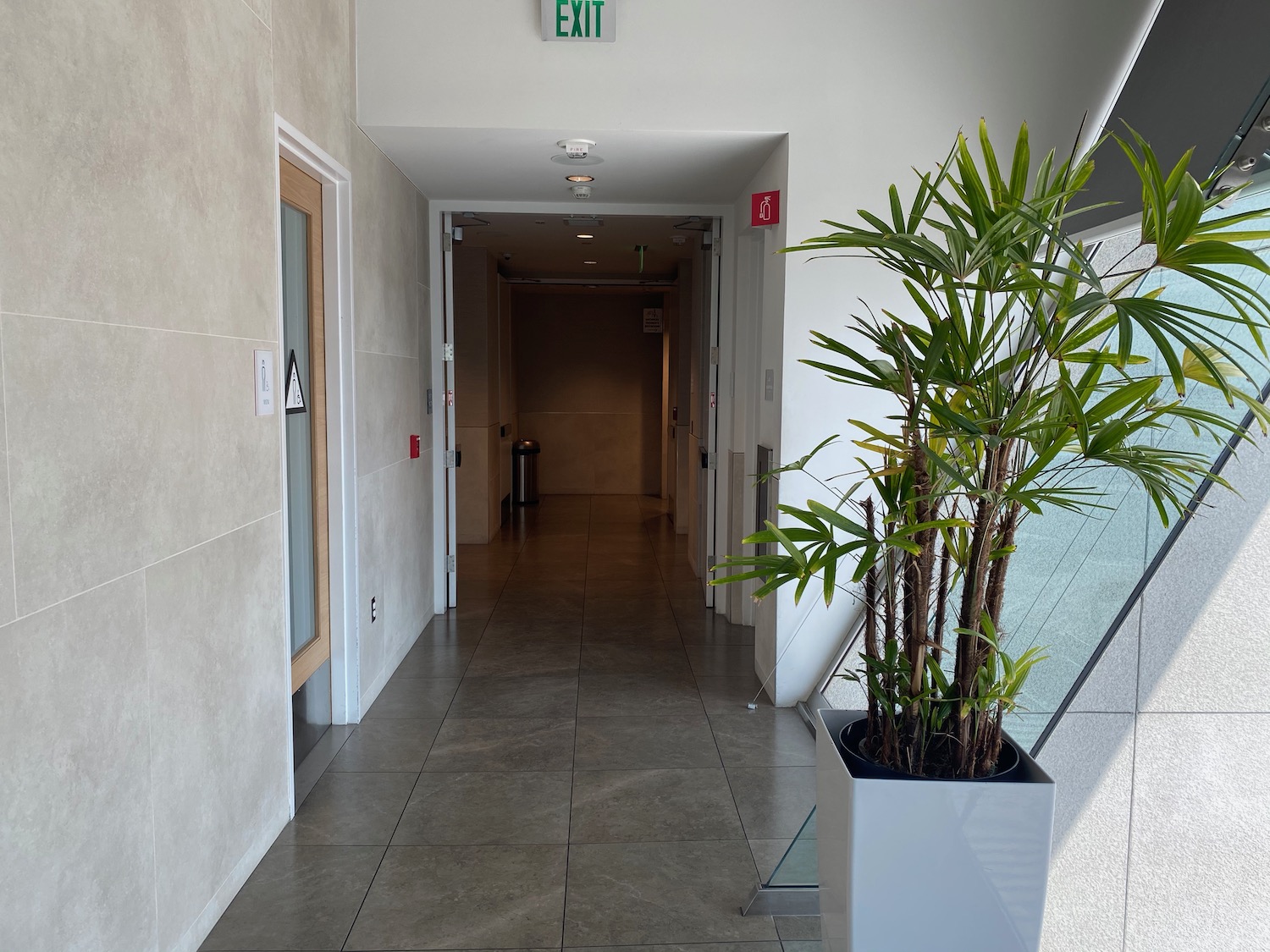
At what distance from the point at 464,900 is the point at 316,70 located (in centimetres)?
282

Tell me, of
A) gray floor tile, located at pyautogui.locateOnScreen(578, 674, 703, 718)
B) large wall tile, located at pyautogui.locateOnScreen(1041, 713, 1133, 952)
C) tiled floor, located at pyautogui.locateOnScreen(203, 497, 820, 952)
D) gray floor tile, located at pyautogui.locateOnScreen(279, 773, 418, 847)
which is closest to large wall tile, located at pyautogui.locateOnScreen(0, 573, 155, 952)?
tiled floor, located at pyautogui.locateOnScreen(203, 497, 820, 952)

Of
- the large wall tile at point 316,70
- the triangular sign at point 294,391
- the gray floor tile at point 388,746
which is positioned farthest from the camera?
the gray floor tile at point 388,746

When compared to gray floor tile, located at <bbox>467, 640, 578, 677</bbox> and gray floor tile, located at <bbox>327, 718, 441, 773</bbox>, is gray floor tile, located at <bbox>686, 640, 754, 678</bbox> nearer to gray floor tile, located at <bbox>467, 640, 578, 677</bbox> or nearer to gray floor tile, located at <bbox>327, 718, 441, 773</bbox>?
gray floor tile, located at <bbox>467, 640, 578, 677</bbox>

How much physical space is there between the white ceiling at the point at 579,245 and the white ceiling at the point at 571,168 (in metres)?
0.52

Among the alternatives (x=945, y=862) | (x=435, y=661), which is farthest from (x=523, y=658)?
(x=945, y=862)

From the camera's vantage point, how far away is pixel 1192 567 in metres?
2.47

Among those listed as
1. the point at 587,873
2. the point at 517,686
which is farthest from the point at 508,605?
the point at 587,873

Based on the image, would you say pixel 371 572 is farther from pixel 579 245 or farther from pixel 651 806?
pixel 579 245

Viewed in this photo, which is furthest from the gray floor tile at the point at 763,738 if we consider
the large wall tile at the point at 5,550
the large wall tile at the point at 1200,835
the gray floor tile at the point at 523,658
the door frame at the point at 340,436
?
the large wall tile at the point at 5,550

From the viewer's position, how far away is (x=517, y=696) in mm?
4562

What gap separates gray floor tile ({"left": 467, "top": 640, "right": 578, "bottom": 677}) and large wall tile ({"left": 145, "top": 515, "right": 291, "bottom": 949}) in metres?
1.84

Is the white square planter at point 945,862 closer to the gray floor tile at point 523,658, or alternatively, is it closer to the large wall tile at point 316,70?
the large wall tile at point 316,70

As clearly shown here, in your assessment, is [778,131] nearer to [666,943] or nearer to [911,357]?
[911,357]

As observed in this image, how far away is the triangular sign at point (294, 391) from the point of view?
11.3 ft
